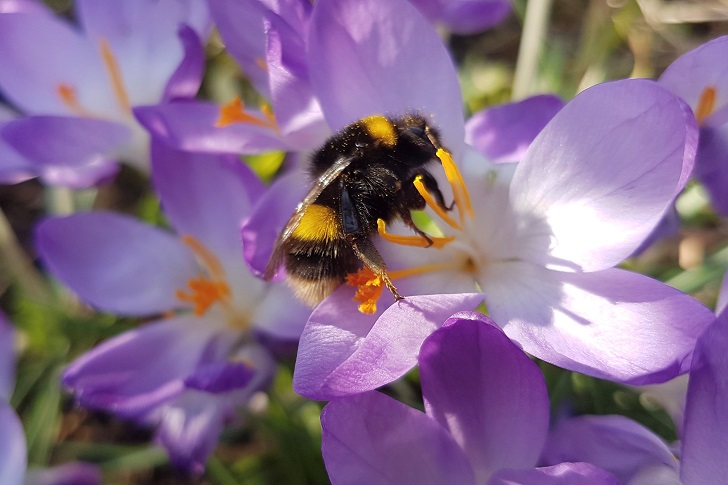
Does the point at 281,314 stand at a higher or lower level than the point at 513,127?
lower

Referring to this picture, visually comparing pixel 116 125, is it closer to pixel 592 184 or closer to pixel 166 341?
pixel 166 341

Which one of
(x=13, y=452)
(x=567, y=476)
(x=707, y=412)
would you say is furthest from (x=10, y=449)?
(x=707, y=412)

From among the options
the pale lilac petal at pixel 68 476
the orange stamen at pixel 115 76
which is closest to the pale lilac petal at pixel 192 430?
the pale lilac petal at pixel 68 476

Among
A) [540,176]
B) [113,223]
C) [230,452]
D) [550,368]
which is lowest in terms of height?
[230,452]

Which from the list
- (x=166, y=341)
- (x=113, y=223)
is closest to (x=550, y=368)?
(x=166, y=341)

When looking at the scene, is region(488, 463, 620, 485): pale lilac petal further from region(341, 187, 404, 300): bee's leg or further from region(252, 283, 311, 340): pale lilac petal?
region(252, 283, 311, 340): pale lilac petal

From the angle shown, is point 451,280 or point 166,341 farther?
point 166,341

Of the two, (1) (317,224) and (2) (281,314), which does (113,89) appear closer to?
(2) (281,314)
